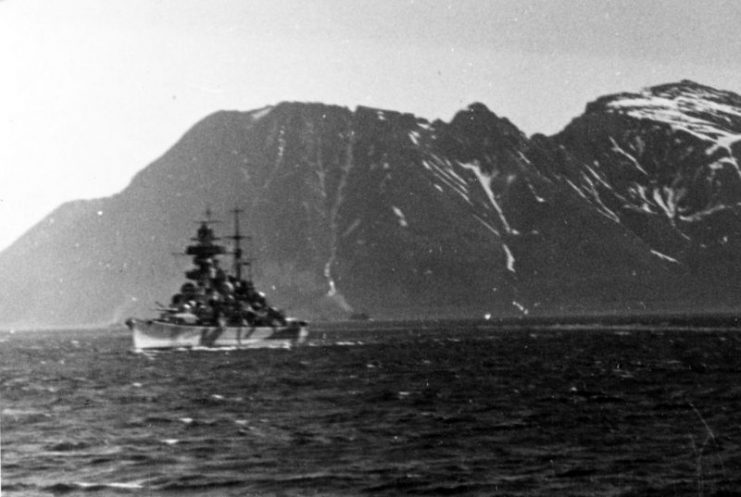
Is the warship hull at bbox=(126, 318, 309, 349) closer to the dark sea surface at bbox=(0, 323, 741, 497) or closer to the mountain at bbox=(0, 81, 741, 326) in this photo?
the mountain at bbox=(0, 81, 741, 326)

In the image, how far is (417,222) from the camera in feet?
594

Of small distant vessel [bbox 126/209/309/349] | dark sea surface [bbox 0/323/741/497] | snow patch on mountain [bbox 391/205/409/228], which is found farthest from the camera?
snow patch on mountain [bbox 391/205/409/228]

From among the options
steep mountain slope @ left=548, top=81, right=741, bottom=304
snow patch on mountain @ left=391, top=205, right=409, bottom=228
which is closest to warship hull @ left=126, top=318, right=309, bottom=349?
steep mountain slope @ left=548, top=81, right=741, bottom=304

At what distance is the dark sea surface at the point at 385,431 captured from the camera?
21.6 metres

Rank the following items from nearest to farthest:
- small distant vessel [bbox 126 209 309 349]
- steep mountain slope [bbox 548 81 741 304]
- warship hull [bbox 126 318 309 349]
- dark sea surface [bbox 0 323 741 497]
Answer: dark sea surface [bbox 0 323 741 497] < steep mountain slope [bbox 548 81 741 304] < warship hull [bbox 126 318 309 349] < small distant vessel [bbox 126 209 309 349]

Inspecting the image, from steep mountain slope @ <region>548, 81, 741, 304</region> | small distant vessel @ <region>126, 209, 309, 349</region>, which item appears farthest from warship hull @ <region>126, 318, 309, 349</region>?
steep mountain slope @ <region>548, 81, 741, 304</region>

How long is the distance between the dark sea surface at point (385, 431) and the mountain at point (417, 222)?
530 inches

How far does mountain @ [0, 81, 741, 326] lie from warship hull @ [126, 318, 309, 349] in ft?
29.6

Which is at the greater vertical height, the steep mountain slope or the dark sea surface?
the steep mountain slope

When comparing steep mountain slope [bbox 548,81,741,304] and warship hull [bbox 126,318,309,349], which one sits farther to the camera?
warship hull [bbox 126,318,309,349]

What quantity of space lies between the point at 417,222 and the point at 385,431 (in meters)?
151

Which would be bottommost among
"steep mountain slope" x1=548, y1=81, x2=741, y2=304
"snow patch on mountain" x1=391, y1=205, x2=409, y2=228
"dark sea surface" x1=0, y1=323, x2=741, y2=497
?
"dark sea surface" x1=0, y1=323, x2=741, y2=497

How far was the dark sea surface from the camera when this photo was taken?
2162 cm

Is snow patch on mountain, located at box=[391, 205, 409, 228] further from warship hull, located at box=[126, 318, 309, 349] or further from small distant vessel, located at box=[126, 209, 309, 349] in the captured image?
warship hull, located at box=[126, 318, 309, 349]
